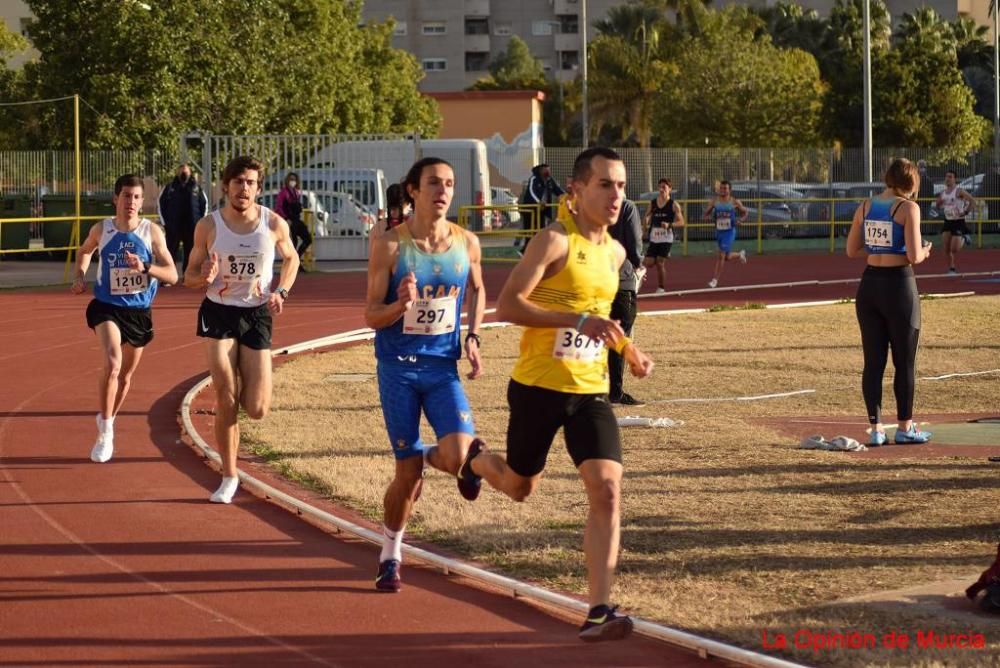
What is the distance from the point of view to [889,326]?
1127 centimetres

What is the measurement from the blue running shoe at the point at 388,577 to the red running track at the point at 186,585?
0.07 m

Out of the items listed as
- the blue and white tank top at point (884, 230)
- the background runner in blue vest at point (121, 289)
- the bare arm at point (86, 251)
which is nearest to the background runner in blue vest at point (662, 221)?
the blue and white tank top at point (884, 230)

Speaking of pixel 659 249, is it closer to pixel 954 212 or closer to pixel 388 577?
pixel 954 212

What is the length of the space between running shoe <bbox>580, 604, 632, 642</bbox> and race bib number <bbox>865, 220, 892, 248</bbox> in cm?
553

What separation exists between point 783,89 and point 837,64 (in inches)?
537

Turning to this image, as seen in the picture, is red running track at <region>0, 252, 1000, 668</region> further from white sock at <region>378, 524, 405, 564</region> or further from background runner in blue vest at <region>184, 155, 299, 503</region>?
background runner in blue vest at <region>184, 155, 299, 503</region>

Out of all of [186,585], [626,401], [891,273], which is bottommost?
[186,585]

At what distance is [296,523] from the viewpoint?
30.1 feet

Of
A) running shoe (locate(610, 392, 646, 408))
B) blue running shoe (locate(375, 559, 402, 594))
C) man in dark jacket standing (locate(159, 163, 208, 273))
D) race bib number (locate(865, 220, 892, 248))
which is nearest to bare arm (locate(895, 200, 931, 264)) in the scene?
race bib number (locate(865, 220, 892, 248))

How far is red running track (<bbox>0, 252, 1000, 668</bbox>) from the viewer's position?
6.52 metres

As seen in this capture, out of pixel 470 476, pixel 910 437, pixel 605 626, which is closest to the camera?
pixel 605 626

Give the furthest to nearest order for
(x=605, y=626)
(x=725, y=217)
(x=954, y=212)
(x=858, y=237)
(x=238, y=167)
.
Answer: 1. (x=954, y=212)
2. (x=725, y=217)
3. (x=858, y=237)
4. (x=238, y=167)
5. (x=605, y=626)

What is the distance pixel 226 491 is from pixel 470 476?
293cm

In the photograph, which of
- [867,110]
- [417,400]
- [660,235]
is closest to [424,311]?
[417,400]
